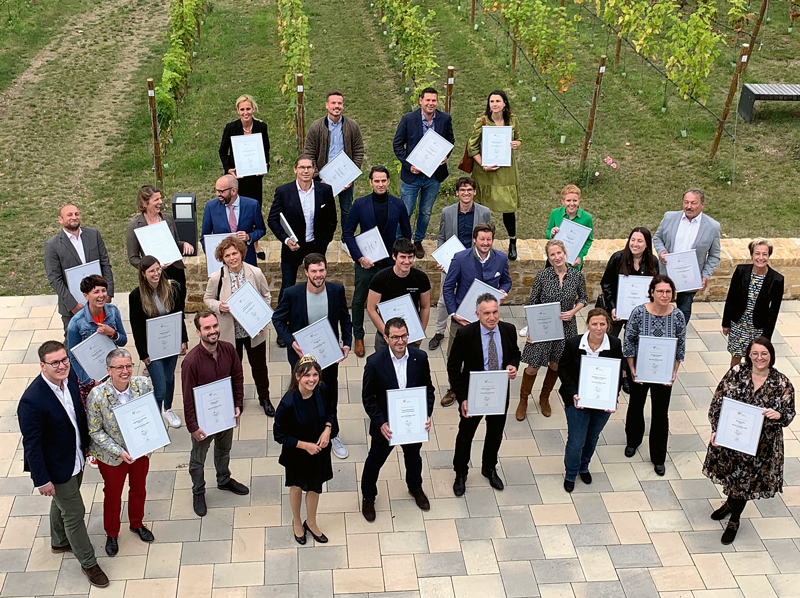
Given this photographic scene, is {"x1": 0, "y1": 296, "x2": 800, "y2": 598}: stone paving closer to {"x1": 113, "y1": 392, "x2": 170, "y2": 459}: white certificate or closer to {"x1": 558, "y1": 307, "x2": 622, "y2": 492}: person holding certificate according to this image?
{"x1": 558, "y1": 307, "x2": 622, "y2": 492}: person holding certificate

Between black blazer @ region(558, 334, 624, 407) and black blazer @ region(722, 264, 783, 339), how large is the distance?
1.77m

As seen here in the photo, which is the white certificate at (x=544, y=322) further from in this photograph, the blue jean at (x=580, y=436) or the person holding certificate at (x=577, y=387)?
the blue jean at (x=580, y=436)

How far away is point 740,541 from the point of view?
6895 millimetres

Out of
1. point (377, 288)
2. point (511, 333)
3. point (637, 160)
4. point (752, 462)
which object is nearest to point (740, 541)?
point (752, 462)

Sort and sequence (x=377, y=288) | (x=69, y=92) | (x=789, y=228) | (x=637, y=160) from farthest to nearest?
(x=69, y=92), (x=637, y=160), (x=789, y=228), (x=377, y=288)

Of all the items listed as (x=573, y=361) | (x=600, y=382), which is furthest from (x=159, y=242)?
(x=600, y=382)

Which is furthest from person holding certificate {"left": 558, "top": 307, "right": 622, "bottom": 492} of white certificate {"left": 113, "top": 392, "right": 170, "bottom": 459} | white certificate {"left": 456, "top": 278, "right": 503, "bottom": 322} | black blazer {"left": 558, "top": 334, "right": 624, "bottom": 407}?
white certificate {"left": 113, "top": 392, "right": 170, "bottom": 459}

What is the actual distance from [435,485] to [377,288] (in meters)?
1.77

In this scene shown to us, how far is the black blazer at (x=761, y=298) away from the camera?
7875 mm

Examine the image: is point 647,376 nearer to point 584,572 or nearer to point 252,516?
point 584,572

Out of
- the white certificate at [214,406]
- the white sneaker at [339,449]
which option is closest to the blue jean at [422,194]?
the white sneaker at [339,449]

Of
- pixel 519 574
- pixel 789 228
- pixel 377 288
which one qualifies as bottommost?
pixel 519 574

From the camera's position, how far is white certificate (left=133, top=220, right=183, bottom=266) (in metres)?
7.84

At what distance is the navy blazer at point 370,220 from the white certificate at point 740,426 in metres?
3.38
